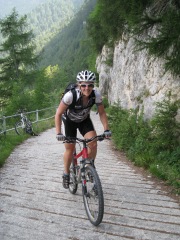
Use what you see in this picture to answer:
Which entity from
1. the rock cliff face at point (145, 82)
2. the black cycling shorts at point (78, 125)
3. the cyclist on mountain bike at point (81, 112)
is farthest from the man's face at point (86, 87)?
the rock cliff face at point (145, 82)

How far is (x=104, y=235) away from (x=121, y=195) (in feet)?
5.09

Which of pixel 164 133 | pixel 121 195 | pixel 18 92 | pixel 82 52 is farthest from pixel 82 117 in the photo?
pixel 82 52

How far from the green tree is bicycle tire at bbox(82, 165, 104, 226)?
28598 millimetres

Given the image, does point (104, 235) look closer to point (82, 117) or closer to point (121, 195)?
point (121, 195)

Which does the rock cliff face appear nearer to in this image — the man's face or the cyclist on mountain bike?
the cyclist on mountain bike

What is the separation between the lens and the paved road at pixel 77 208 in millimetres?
4039

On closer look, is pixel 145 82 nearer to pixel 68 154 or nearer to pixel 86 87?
pixel 68 154

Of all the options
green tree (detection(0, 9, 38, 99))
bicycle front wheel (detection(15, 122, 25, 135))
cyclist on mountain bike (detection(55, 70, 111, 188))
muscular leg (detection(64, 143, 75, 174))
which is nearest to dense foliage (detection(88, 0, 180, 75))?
cyclist on mountain bike (detection(55, 70, 111, 188))

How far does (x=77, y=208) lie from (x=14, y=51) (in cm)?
3060

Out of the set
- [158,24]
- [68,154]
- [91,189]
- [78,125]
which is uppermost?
[158,24]

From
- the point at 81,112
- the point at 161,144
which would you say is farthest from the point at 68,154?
the point at 161,144

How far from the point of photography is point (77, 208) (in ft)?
16.1

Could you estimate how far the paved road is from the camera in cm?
404

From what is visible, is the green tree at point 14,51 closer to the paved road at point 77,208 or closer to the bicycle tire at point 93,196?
the paved road at point 77,208
